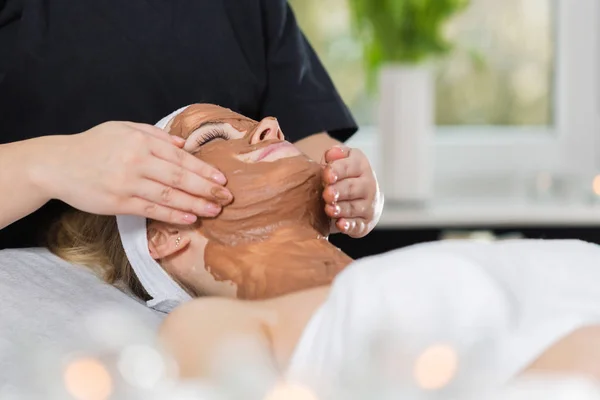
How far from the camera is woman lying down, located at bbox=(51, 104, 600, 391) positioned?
2.98ft

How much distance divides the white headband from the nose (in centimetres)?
21

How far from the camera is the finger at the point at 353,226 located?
56.0 inches

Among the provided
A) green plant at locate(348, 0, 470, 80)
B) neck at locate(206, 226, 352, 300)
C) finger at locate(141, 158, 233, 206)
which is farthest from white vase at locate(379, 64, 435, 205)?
finger at locate(141, 158, 233, 206)

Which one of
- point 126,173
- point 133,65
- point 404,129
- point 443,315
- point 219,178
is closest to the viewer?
point 443,315

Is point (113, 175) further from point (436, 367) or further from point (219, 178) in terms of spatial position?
point (436, 367)

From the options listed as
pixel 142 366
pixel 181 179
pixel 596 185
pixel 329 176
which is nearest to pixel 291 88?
pixel 329 176

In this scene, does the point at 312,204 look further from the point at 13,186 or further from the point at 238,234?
the point at 13,186

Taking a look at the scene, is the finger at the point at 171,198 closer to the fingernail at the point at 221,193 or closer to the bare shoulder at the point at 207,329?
the fingernail at the point at 221,193

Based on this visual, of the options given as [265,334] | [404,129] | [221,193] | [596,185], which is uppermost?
[221,193]

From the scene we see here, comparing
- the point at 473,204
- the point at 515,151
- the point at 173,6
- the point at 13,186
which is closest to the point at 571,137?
the point at 515,151

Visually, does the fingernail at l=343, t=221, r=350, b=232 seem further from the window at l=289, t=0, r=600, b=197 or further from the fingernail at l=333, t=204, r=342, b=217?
the window at l=289, t=0, r=600, b=197

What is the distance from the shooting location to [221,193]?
1226 millimetres

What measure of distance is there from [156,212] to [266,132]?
260 millimetres

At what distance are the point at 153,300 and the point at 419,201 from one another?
4.73ft
